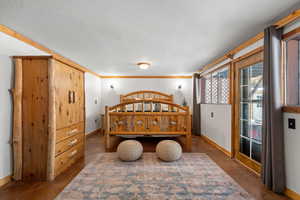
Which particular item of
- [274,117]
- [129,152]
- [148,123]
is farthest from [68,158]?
[274,117]

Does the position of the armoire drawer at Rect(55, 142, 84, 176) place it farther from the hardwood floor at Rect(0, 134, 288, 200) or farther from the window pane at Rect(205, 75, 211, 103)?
the window pane at Rect(205, 75, 211, 103)

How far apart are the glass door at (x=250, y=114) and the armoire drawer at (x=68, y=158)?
10.3 ft

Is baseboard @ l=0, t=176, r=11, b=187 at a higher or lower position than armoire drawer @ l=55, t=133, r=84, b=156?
lower

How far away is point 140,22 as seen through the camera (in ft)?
6.73

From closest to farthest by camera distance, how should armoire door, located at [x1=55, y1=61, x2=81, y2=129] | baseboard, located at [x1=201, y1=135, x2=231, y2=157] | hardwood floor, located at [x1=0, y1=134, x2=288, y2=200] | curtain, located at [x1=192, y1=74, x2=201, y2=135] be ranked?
hardwood floor, located at [x1=0, y1=134, x2=288, y2=200], armoire door, located at [x1=55, y1=61, x2=81, y2=129], baseboard, located at [x1=201, y1=135, x2=231, y2=157], curtain, located at [x1=192, y1=74, x2=201, y2=135]

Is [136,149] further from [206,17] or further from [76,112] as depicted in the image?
[206,17]

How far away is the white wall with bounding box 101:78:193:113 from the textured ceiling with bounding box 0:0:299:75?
3115 millimetres

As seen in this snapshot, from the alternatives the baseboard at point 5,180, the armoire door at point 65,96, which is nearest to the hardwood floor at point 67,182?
the baseboard at point 5,180

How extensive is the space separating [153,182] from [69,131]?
1673 millimetres

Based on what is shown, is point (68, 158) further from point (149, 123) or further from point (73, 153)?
point (149, 123)

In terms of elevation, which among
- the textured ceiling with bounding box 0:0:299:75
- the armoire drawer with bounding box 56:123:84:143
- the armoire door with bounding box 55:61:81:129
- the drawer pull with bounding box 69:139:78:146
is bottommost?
the drawer pull with bounding box 69:139:78:146

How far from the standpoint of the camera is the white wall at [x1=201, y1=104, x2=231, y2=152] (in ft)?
11.2

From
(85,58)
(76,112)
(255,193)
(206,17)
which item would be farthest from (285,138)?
(85,58)

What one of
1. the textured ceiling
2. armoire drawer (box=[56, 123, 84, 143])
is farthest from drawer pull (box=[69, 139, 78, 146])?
the textured ceiling
